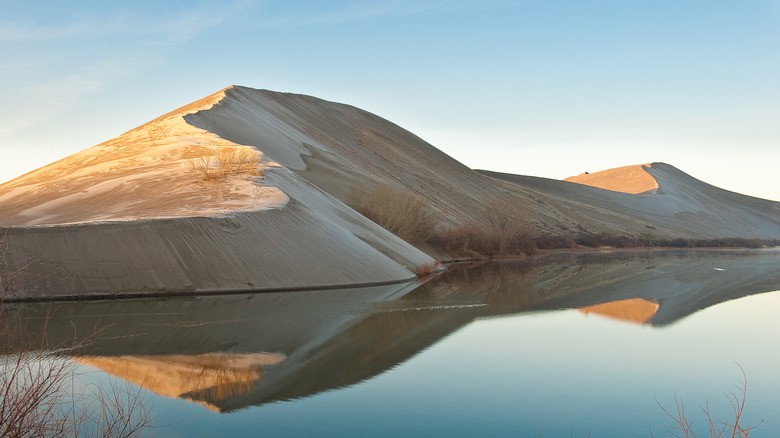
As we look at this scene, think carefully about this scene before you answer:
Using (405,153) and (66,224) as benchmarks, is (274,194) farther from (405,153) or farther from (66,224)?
(405,153)

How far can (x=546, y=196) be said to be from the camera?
98938mm

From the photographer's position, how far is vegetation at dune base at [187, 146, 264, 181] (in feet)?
98.0

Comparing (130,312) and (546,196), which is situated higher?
(546,196)

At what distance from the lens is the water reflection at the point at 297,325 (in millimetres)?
12000

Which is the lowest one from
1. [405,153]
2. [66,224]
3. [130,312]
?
[130,312]

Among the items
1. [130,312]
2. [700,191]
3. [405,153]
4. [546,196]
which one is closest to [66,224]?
[130,312]

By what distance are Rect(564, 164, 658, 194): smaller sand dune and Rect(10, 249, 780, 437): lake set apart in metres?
107

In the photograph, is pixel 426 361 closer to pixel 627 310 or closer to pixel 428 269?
pixel 627 310

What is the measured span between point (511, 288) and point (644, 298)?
5.21m

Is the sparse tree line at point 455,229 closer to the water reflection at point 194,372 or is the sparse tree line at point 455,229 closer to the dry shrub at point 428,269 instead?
the dry shrub at point 428,269

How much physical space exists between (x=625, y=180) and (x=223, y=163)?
380ft

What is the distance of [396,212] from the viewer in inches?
1560

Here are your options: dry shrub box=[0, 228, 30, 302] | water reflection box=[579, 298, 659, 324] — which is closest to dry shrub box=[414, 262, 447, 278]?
water reflection box=[579, 298, 659, 324]

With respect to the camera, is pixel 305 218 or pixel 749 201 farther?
pixel 749 201
